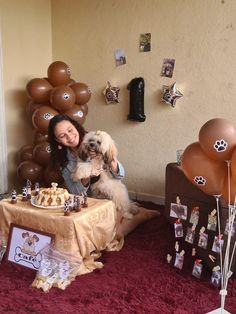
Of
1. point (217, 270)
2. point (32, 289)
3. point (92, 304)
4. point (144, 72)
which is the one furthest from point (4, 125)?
point (217, 270)

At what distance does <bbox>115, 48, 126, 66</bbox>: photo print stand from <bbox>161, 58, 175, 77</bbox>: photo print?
0.45 m

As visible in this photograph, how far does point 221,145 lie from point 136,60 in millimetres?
2093

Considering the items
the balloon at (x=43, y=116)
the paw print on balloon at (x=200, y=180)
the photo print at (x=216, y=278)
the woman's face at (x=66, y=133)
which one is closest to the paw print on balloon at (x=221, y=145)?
the paw print on balloon at (x=200, y=180)

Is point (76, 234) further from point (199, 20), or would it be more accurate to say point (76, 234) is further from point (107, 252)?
point (199, 20)

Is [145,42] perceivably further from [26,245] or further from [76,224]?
[26,245]

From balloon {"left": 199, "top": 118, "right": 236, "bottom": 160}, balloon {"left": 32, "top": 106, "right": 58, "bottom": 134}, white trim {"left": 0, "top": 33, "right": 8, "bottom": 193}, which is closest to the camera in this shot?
balloon {"left": 199, "top": 118, "right": 236, "bottom": 160}

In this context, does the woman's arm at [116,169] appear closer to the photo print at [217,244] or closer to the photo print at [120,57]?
the photo print at [217,244]

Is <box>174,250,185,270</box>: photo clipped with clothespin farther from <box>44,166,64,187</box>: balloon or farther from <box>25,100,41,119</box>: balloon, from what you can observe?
<box>25,100,41,119</box>: balloon

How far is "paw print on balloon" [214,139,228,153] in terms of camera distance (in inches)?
64.4

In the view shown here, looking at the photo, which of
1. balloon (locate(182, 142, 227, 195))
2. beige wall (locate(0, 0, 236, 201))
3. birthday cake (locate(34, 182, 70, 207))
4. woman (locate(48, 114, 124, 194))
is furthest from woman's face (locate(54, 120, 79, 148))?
beige wall (locate(0, 0, 236, 201))

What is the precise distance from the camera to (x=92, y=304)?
1.89 metres

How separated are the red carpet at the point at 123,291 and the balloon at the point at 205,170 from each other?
615 millimetres

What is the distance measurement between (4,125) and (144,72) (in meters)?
1.49

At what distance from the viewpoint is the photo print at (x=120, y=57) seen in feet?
11.8
